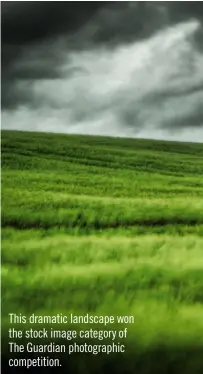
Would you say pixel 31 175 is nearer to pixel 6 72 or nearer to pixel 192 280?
pixel 6 72

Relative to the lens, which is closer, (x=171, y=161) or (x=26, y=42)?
(x=26, y=42)

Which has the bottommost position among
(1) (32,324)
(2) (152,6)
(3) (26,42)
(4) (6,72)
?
(1) (32,324)

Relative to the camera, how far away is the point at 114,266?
745cm

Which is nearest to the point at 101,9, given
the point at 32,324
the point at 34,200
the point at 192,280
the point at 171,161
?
the point at 34,200

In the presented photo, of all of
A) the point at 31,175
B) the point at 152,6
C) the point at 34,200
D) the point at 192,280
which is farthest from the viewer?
the point at 31,175

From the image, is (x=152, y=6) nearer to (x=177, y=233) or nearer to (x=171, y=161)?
(x=177, y=233)

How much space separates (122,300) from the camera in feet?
20.9

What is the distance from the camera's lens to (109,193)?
52.8ft

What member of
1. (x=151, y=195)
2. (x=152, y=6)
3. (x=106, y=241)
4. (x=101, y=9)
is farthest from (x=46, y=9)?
(x=151, y=195)

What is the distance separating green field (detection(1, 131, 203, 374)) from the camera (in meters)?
5.63

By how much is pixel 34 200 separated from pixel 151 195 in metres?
4.92

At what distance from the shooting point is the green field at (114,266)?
18.5 ft

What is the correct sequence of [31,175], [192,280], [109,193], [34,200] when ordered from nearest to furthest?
[192,280]
[34,200]
[109,193]
[31,175]

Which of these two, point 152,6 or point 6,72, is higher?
point 152,6
